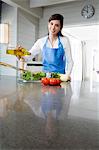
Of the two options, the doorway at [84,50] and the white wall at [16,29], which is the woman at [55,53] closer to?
the white wall at [16,29]

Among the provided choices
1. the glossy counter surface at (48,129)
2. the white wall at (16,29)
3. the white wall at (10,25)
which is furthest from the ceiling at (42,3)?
the glossy counter surface at (48,129)

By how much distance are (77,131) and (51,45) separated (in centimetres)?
152

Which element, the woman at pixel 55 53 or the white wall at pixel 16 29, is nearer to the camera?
the woman at pixel 55 53

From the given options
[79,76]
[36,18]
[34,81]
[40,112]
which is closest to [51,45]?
[34,81]

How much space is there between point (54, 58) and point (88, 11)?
3228 millimetres

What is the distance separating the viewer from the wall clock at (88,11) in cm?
464

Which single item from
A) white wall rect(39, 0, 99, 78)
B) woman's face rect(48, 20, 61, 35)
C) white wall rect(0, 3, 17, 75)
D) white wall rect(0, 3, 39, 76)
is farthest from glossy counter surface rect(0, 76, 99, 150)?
white wall rect(39, 0, 99, 78)

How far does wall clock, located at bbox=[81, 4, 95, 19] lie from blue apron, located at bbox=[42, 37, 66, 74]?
3.13 meters

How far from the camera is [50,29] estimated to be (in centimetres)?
186

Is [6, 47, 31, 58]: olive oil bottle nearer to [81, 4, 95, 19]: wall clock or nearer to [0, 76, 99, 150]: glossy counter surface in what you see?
[0, 76, 99, 150]: glossy counter surface

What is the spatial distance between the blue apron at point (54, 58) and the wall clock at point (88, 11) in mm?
3133

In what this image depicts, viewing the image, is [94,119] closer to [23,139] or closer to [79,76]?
[23,139]

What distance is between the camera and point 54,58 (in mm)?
1780

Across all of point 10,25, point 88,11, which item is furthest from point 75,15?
point 10,25
